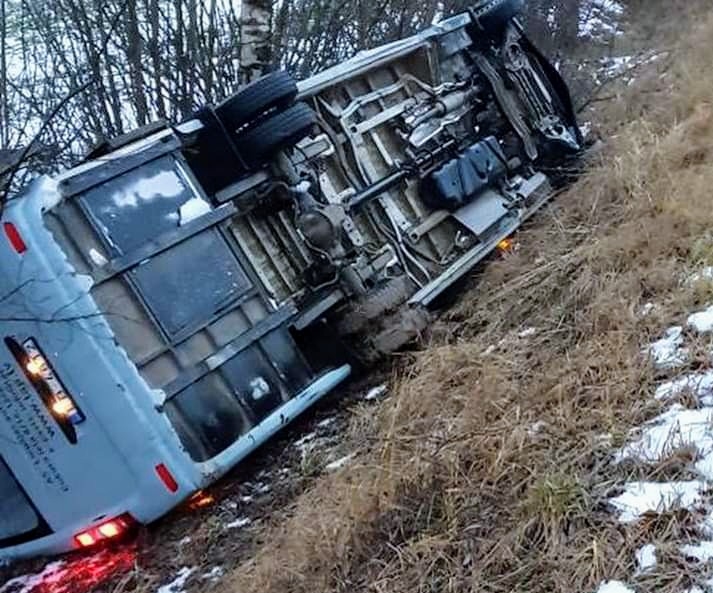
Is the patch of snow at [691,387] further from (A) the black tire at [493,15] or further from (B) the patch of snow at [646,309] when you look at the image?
(A) the black tire at [493,15]

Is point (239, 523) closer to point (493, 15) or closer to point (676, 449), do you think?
point (676, 449)

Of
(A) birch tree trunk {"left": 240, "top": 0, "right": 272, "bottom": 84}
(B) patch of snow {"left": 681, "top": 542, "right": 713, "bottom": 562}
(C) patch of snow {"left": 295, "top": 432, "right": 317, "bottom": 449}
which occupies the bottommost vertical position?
(B) patch of snow {"left": 681, "top": 542, "right": 713, "bottom": 562}

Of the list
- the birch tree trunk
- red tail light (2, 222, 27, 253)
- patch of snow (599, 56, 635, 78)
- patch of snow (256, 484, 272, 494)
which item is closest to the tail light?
patch of snow (256, 484, 272, 494)

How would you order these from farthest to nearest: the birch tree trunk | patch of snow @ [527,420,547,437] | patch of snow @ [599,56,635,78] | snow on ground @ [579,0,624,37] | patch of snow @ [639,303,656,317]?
snow on ground @ [579,0,624,37] < patch of snow @ [599,56,635,78] < the birch tree trunk < patch of snow @ [639,303,656,317] < patch of snow @ [527,420,547,437]

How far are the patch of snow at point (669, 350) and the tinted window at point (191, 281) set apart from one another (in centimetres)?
187

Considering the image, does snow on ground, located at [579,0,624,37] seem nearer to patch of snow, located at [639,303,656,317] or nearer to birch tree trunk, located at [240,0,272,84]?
birch tree trunk, located at [240,0,272,84]

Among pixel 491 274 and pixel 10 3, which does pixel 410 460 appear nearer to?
pixel 491 274

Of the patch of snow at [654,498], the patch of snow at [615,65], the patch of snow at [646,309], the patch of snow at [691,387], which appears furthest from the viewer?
the patch of snow at [615,65]

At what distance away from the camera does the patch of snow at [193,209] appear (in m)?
4.46

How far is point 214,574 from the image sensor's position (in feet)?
12.7

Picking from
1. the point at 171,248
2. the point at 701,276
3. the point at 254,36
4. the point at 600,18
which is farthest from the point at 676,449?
the point at 600,18

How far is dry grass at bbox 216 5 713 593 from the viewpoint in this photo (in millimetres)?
2854

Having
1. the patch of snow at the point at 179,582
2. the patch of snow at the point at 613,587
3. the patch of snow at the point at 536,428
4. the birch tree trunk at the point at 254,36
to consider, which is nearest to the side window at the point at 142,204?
the patch of snow at the point at 179,582

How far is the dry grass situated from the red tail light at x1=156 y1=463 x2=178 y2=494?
43 cm
